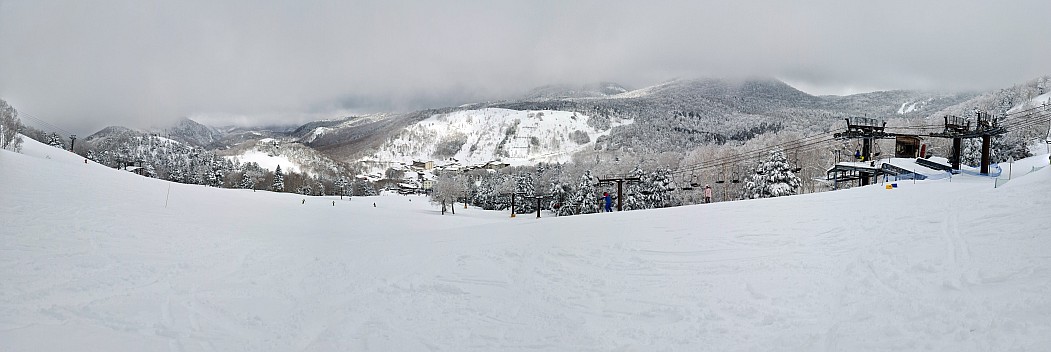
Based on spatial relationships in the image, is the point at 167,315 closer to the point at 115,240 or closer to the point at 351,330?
the point at 351,330

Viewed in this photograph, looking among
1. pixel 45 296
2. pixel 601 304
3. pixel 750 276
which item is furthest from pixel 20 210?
pixel 750 276

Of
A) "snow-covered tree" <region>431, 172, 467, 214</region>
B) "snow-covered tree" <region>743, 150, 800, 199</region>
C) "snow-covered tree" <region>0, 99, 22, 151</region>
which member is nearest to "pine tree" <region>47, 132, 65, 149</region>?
"snow-covered tree" <region>0, 99, 22, 151</region>

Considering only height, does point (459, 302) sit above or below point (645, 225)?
below

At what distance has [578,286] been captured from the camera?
10.1 metres

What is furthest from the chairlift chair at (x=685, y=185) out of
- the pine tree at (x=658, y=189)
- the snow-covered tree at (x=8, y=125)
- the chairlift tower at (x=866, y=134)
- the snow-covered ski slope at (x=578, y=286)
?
the snow-covered tree at (x=8, y=125)

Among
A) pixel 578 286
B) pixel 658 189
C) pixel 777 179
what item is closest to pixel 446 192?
pixel 658 189

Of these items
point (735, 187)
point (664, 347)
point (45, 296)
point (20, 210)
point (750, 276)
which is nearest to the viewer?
point (664, 347)

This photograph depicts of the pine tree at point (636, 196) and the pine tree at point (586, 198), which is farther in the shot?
the pine tree at point (586, 198)

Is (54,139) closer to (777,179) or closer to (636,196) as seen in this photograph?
(636,196)

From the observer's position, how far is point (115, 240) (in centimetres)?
1342

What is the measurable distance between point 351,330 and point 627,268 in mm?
6071

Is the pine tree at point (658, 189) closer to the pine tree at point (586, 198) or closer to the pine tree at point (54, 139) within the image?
the pine tree at point (586, 198)

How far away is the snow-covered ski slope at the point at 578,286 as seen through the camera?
6734 mm

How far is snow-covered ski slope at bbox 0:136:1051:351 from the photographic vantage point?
6.73 m
